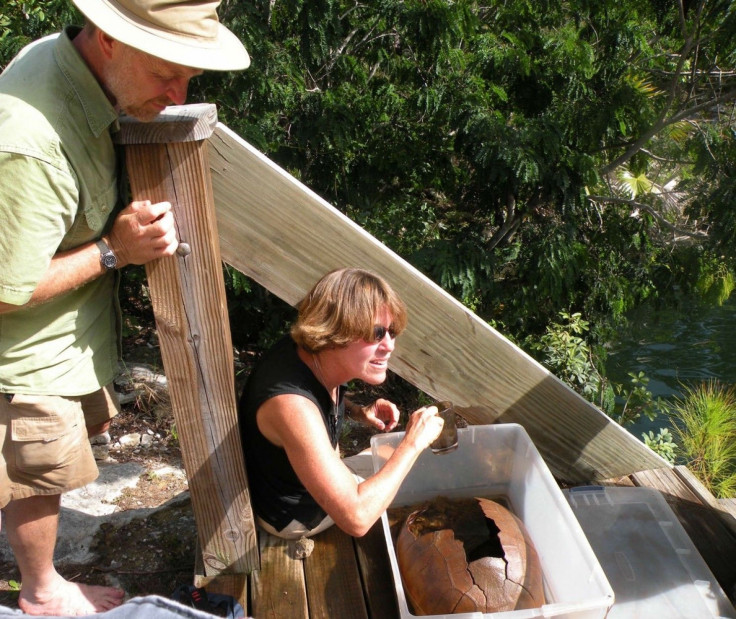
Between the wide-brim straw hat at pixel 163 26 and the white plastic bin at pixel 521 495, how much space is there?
1412 mm

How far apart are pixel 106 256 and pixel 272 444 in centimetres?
80

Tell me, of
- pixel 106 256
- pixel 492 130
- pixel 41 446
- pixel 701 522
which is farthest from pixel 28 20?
pixel 701 522

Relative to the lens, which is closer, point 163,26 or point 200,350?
point 163,26

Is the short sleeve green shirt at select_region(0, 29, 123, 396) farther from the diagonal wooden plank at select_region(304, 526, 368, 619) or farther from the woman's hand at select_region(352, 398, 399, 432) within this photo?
the woman's hand at select_region(352, 398, 399, 432)

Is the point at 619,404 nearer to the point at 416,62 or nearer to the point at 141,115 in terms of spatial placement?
the point at 416,62

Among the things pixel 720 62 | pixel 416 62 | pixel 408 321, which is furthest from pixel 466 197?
pixel 408 321

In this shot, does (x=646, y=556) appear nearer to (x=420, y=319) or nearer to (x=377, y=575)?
(x=377, y=575)

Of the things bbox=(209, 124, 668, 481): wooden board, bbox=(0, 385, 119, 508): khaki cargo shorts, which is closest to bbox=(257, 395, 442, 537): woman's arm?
bbox=(209, 124, 668, 481): wooden board

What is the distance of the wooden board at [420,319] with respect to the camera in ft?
5.94

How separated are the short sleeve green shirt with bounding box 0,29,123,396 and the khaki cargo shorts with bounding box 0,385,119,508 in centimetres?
4

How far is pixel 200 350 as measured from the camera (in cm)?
189

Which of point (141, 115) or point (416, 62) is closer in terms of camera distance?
point (141, 115)

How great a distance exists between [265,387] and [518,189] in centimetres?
256

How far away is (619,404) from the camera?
231 inches
